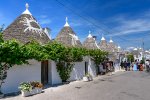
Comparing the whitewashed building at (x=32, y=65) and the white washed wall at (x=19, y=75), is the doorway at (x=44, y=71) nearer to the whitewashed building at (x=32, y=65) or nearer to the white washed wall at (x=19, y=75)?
the whitewashed building at (x=32, y=65)

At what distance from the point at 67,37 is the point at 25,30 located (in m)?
9.27

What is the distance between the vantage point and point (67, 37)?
30625mm

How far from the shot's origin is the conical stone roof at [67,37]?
30.0m

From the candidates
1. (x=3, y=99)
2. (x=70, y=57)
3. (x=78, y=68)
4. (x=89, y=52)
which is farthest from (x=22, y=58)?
(x=89, y=52)

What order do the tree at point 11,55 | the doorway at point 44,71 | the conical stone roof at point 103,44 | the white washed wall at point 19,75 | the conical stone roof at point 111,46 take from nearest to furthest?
the tree at point 11,55 → the white washed wall at point 19,75 → the doorway at point 44,71 → the conical stone roof at point 103,44 → the conical stone roof at point 111,46

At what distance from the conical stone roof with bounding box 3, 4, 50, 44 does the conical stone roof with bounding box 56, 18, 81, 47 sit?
621 cm

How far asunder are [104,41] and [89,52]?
19.6m

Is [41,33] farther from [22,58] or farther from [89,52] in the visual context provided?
[89,52]

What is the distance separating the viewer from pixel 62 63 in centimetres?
2431

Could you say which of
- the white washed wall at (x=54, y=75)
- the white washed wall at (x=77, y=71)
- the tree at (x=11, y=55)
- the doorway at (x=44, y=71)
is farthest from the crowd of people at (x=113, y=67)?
the tree at (x=11, y=55)

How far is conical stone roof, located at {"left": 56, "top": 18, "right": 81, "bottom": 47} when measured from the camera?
30027 millimetres

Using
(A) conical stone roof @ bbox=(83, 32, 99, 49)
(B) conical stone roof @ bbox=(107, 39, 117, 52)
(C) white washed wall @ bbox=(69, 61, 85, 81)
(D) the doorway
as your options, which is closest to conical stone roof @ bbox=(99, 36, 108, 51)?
(B) conical stone roof @ bbox=(107, 39, 117, 52)

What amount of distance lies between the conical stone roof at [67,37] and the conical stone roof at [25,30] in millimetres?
6212

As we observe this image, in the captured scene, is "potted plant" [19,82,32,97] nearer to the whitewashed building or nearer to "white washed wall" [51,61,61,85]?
the whitewashed building
